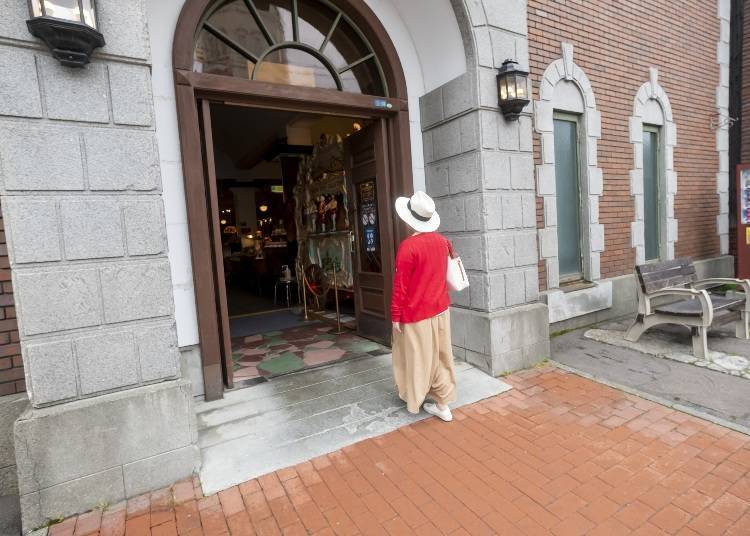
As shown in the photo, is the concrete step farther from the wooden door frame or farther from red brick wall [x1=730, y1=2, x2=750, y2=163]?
red brick wall [x1=730, y1=2, x2=750, y2=163]

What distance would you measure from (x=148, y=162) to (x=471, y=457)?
2952mm

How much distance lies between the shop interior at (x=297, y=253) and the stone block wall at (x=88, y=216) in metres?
1.78

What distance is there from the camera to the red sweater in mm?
3098

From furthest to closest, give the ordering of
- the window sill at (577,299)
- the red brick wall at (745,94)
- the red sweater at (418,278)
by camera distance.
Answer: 1. the red brick wall at (745,94)
2. the window sill at (577,299)
3. the red sweater at (418,278)

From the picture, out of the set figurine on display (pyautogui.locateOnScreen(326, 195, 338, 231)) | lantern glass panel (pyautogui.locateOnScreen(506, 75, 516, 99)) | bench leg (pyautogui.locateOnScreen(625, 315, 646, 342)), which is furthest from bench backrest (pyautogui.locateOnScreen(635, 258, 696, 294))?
figurine on display (pyautogui.locateOnScreen(326, 195, 338, 231))

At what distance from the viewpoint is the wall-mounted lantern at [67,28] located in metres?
2.18

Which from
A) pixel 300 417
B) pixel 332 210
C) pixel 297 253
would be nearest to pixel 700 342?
pixel 300 417

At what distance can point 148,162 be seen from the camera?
8.52 ft

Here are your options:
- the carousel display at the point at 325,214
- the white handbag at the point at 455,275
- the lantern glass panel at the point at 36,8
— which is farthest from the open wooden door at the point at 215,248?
the carousel display at the point at 325,214

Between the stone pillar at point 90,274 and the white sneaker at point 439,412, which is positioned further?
the white sneaker at point 439,412

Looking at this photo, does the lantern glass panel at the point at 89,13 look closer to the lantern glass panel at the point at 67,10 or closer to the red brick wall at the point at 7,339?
the lantern glass panel at the point at 67,10

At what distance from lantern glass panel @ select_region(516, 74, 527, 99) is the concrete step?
286 cm

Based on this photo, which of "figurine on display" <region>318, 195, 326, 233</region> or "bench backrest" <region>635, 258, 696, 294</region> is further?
"figurine on display" <region>318, 195, 326, 233</region>

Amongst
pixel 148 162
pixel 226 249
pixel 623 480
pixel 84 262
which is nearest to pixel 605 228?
pixel 623 480
